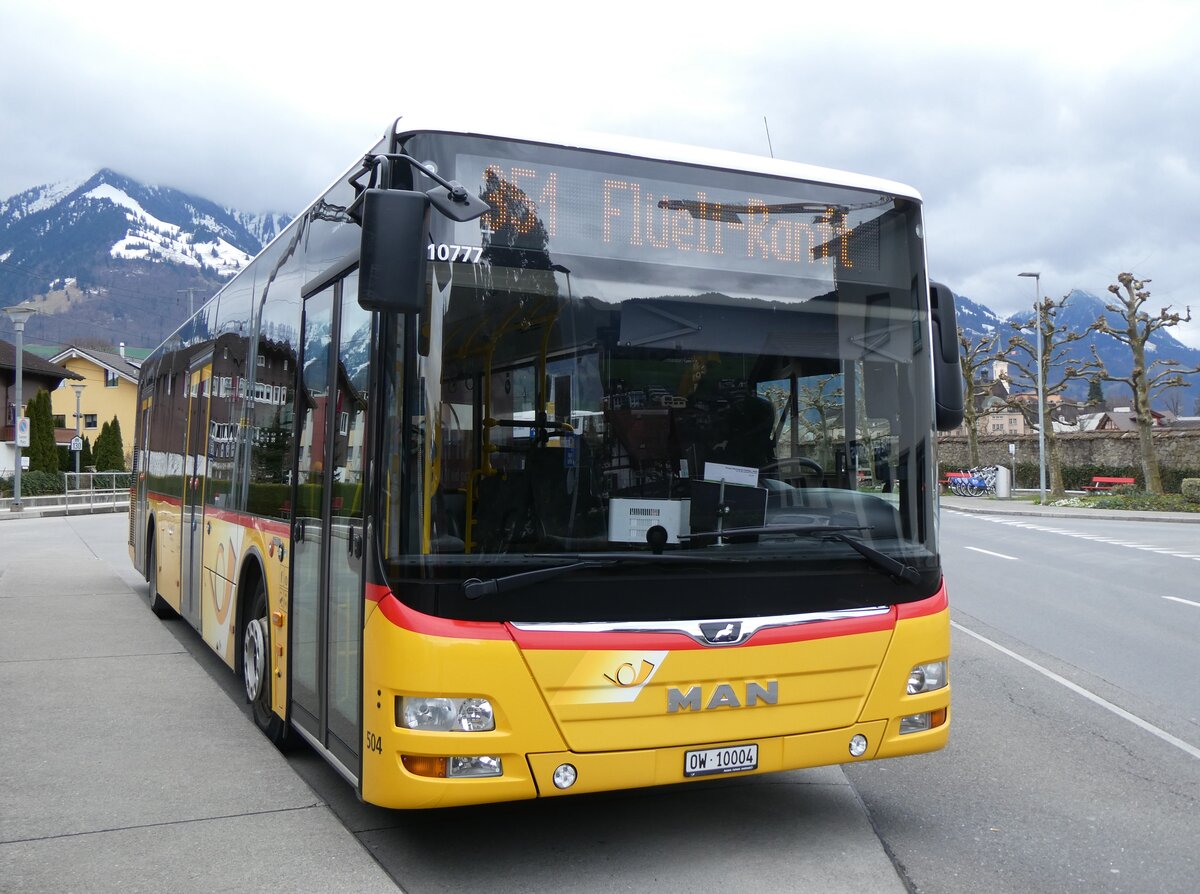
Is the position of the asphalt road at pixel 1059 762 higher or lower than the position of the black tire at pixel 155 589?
lower

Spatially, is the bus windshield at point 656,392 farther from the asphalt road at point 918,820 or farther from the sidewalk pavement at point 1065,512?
the sidewalk pavement at point 1065,512

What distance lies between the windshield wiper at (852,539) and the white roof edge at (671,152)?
152cm

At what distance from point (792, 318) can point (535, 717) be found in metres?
1.98

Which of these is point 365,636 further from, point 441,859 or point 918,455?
point 918,455

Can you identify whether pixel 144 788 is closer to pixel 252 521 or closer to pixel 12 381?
pixel 252 521

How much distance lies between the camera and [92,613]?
522 inches

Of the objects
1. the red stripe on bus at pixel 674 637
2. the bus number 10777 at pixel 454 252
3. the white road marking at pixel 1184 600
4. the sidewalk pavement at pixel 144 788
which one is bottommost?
the sidewalk pavement at pixel 144 788

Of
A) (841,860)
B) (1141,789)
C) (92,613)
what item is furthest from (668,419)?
(92,613)

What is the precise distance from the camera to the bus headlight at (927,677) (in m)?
5.11

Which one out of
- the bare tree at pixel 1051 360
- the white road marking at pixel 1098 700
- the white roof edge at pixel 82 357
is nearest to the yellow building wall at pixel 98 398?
the white roof edge at pixel 82 357

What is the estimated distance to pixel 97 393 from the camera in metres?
90.5

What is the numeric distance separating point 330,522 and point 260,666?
1.96 metres

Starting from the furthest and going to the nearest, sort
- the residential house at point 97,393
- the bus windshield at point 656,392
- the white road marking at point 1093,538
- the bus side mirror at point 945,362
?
the residential house at point 97,393 < the white road marking at point 1093,538 < the bus side mirror at point 945,362 < the bus windshield at point 656,392

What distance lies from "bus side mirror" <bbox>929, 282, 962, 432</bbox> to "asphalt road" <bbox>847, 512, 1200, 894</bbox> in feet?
6.01
